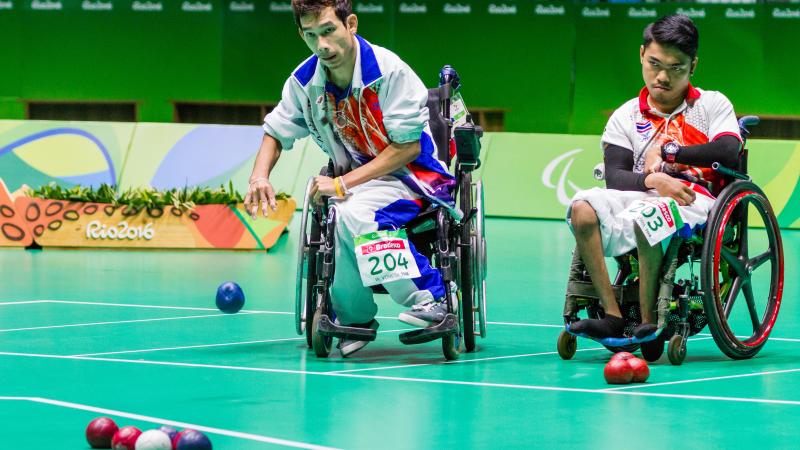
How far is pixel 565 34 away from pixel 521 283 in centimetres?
1036

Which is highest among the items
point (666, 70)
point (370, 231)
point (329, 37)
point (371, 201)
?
point (329, 37)

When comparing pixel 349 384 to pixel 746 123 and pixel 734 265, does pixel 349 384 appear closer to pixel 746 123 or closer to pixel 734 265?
pixel 734 265

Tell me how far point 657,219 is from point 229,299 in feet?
9.22

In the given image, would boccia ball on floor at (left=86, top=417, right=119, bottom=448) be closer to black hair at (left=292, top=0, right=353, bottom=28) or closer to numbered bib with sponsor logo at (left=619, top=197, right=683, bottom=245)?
black hair at (left=292, top=0, right=353, bottom=28)

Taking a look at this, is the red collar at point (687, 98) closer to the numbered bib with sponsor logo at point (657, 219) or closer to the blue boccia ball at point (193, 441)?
the numbered bib with sponsor logo at point (657, 219)

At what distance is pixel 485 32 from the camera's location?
19234 mm

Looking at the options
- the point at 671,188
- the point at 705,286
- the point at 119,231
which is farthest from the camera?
the point at 119,231

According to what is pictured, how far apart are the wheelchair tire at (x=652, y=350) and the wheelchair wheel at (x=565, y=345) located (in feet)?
0.99

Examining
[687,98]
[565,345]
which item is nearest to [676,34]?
[687,98]

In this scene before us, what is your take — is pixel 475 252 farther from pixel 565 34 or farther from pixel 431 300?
pixel 565 34

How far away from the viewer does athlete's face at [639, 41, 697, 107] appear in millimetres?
5707

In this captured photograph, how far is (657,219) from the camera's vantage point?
5453mm

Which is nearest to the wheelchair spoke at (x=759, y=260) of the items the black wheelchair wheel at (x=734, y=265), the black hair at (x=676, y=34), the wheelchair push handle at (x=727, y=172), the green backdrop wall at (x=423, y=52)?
the black wheelchair wheel at (x=734, y=265)

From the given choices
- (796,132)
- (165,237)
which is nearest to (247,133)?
(165,237)
